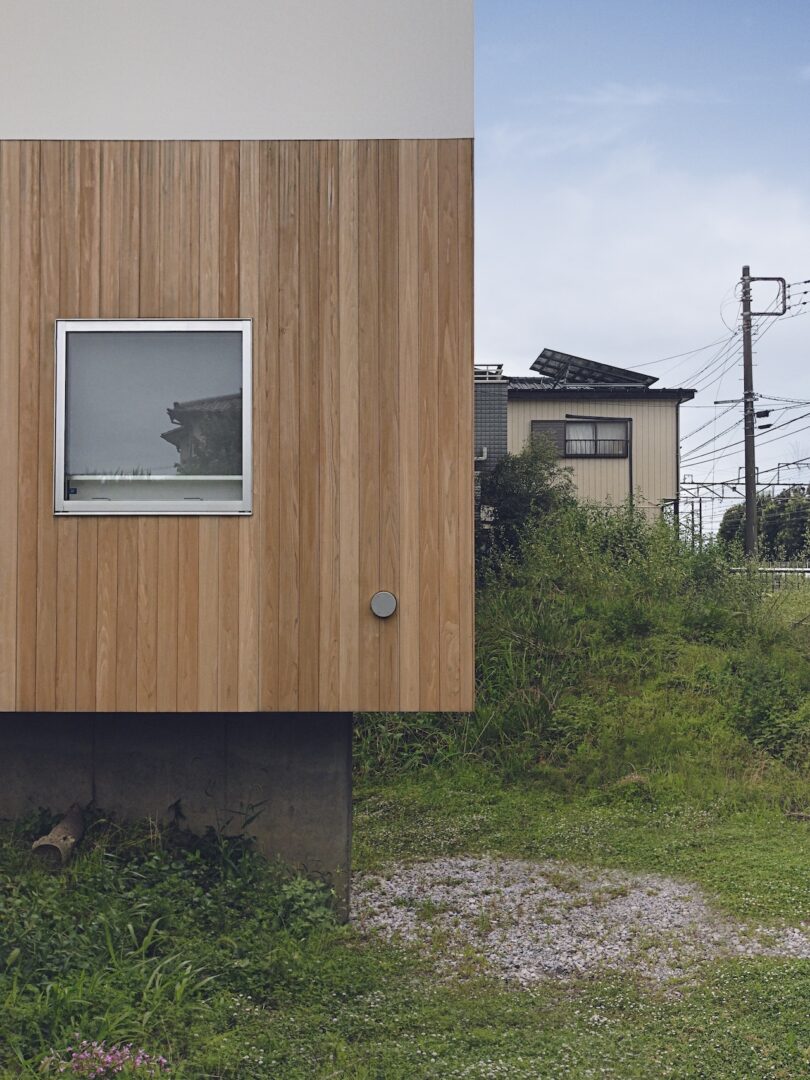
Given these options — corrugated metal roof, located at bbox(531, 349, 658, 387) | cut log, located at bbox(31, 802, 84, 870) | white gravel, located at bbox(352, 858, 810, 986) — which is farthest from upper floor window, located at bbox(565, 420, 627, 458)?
cut log, located at bbox(31, 802, 84, 870)

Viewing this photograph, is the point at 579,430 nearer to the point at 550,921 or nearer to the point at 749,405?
the point at 749,405

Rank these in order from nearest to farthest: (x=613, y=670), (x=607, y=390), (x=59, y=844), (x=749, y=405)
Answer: (x=59, y=844) < (x=613, y=670) < (x=607, y=390) < (x=749, y=405)

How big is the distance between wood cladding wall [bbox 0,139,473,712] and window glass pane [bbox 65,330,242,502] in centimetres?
11

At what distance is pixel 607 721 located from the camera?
849 centimetres

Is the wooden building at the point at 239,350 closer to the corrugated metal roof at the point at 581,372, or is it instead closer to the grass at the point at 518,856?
the grass at the point at 518,856

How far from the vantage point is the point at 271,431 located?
4590mm

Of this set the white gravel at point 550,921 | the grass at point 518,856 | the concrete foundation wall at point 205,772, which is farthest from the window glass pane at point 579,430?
the concrete foundation wall at point 205,772

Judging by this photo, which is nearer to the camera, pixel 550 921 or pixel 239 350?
pixel 239 350

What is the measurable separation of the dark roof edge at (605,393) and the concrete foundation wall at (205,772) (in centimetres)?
1283

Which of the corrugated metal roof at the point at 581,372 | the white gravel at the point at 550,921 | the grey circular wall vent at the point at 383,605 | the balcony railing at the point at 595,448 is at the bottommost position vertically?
the white gravel at the point at 550,921

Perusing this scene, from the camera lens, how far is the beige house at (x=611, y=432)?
17.3 m

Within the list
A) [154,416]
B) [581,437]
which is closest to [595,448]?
[581,437]

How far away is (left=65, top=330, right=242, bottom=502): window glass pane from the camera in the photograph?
460 cm

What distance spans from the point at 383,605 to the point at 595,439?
13.5 m
